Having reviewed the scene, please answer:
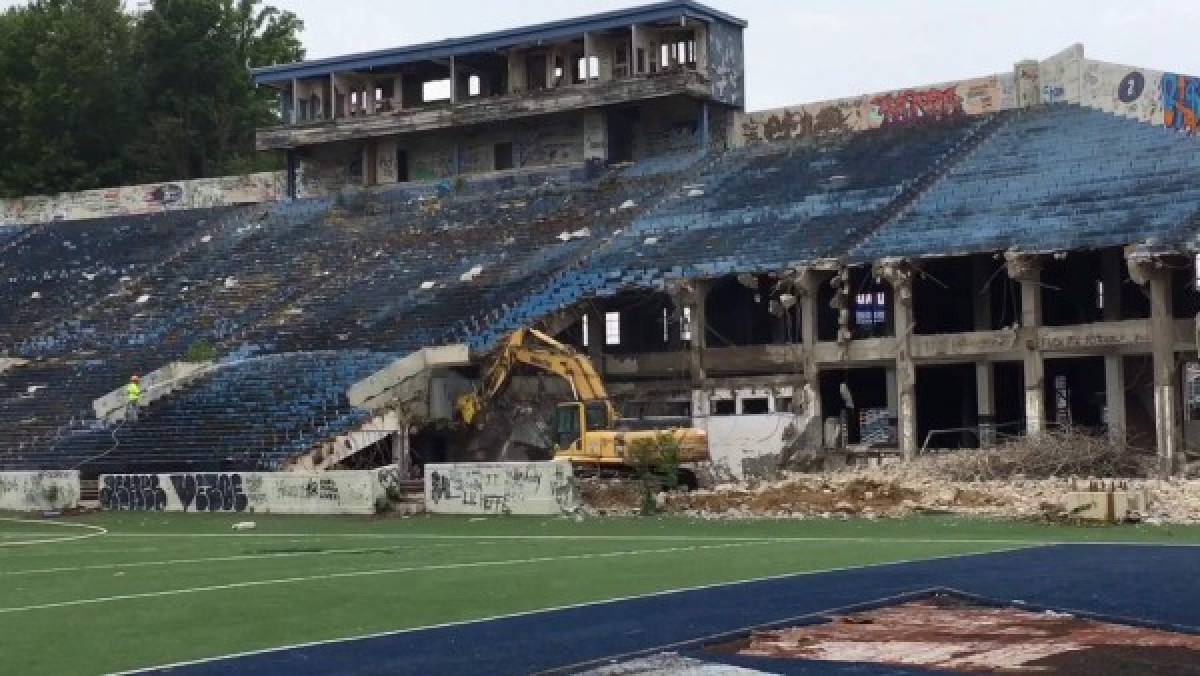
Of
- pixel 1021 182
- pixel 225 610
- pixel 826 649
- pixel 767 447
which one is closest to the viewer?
pixel 826 649

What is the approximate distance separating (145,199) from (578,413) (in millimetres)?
35864

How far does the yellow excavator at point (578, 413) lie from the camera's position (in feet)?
122

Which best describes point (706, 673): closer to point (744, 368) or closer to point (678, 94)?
point (744, 368)

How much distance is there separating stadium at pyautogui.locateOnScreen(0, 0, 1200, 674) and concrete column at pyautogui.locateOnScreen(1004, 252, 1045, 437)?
16cm

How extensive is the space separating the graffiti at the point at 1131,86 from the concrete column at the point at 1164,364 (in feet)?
31.7

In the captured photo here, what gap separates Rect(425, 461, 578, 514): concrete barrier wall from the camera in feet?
111

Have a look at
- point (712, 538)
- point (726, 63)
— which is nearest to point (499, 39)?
point (726, 63)

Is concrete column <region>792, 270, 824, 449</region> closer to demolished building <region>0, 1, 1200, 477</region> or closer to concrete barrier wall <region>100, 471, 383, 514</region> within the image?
demolished building <region>0, 1, 1200, 477</region>

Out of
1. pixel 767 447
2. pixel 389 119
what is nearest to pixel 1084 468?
pixel 767 447

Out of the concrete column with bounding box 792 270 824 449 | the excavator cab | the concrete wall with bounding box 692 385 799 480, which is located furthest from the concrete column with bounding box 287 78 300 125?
the excavator cab

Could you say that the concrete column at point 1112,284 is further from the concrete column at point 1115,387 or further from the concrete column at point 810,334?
the concrete column at point 810,334

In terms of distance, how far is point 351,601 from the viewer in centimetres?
1772

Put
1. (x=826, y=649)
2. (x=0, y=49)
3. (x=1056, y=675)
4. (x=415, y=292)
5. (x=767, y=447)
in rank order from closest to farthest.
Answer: (x=1056, y=675) → (x=826, y=649) → (x=767, y=447) → (x=415, y=292) → (x=0, y=49)

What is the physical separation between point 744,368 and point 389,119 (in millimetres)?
21848
